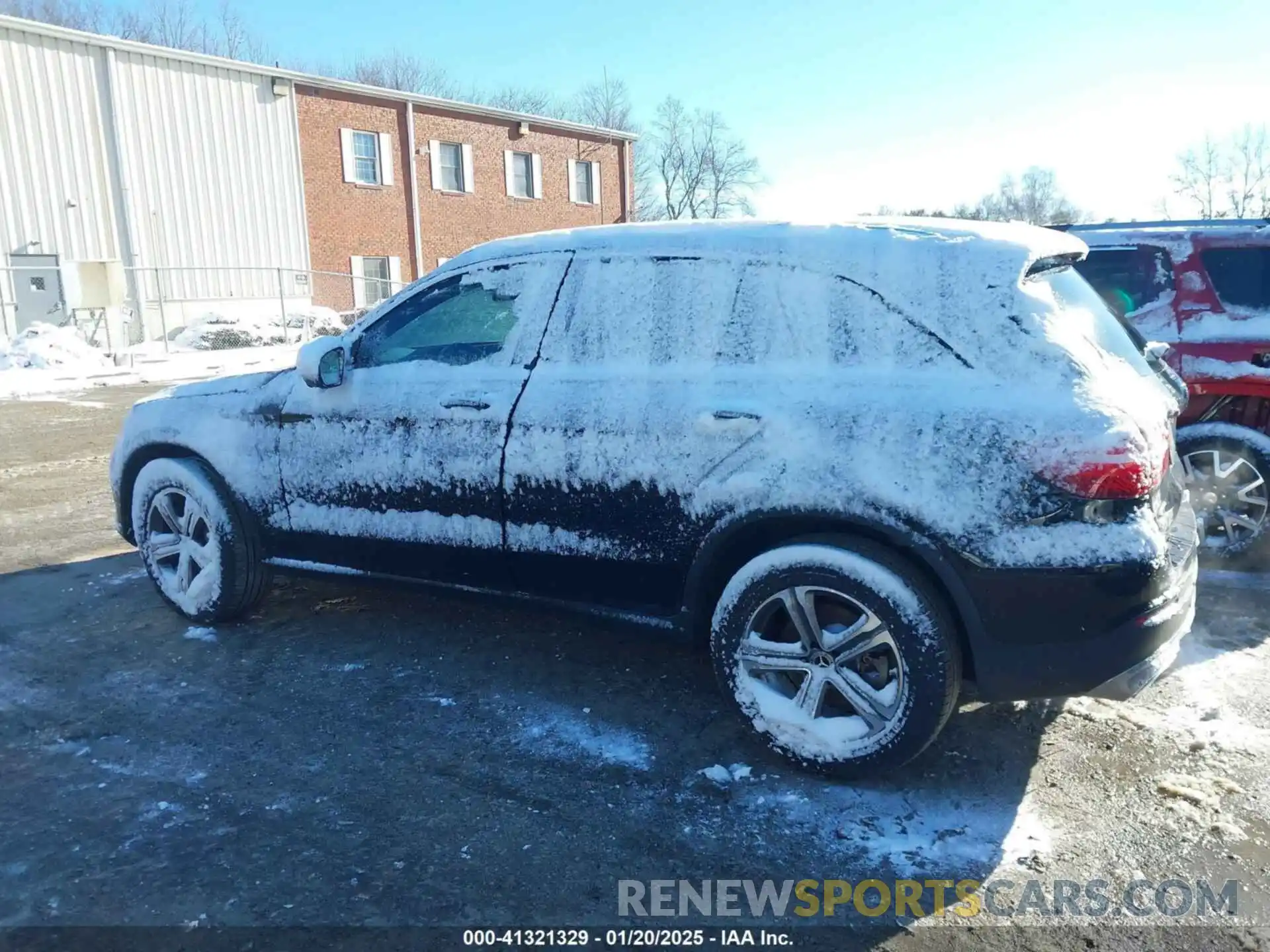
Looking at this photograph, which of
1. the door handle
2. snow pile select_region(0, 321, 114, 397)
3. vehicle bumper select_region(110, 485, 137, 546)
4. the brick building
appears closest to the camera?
the door handle

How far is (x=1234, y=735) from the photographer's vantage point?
133 inches

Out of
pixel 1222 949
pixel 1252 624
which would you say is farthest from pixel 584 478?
pixel 1252 624

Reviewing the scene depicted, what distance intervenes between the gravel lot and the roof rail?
2333 mm

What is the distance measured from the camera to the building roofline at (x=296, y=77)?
19.7 m

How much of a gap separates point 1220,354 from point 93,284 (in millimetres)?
20419

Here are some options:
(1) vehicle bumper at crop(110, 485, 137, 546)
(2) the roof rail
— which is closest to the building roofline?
(1) vehicle bumper at crop(110, 485, 137, 546)

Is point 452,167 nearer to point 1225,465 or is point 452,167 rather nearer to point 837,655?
point 1225,465

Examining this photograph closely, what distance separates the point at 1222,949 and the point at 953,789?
85 cm

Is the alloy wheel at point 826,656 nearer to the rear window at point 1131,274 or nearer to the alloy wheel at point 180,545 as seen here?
the alloy wheel at point 180,545

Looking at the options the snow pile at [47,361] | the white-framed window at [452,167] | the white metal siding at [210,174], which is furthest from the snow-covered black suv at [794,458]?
the white-framed window at [452,167]

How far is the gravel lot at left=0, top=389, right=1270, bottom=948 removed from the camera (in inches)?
102

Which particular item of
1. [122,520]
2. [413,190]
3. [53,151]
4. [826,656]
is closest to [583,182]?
[413,190]

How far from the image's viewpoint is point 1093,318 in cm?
317

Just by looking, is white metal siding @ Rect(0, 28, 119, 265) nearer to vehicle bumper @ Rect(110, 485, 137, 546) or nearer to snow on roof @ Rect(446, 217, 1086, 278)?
vehicle bumper @ Rect(110, 485, 137, 546)
